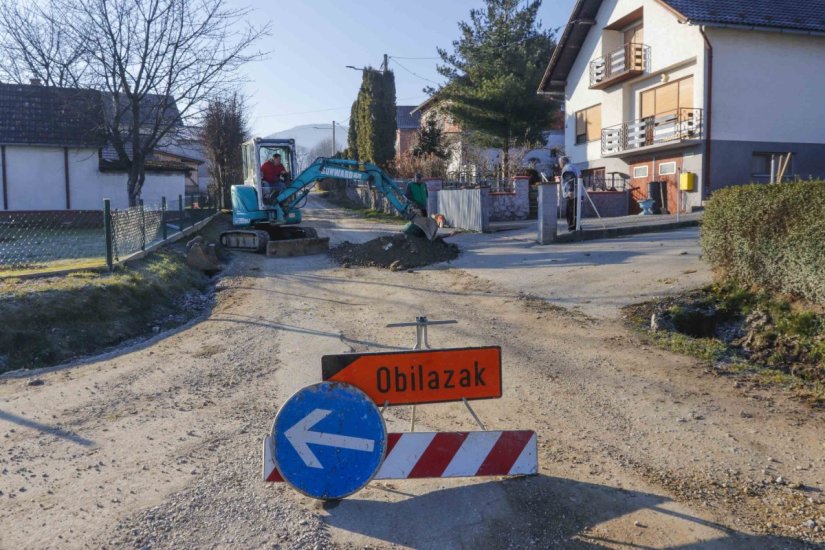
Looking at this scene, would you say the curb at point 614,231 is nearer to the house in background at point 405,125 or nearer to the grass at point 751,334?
the grass at point 751,334

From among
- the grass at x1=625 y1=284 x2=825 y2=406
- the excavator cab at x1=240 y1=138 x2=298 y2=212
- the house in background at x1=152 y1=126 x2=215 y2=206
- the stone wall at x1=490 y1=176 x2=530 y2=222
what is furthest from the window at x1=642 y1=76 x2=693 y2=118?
the grass at x1=625 y1=284 x2=825 y2=406

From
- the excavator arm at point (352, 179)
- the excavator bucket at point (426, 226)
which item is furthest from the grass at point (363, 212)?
the excavator bucket at point (426, 226)

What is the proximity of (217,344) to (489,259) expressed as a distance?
7.97m

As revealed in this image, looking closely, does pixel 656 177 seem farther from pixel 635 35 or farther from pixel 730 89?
pixel 635 35

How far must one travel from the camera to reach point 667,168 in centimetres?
2653

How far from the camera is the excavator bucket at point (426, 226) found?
675 inches

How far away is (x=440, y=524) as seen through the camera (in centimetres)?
412

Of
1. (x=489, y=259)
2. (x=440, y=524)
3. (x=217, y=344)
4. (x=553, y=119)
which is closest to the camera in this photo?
(x=440, y=524)

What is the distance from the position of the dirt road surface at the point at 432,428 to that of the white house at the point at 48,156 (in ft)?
77.2

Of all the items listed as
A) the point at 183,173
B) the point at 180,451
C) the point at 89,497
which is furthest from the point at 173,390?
the point at 183,173

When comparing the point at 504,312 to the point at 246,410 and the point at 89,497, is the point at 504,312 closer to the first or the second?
the point at 246,410

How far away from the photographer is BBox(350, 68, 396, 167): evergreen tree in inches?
1828

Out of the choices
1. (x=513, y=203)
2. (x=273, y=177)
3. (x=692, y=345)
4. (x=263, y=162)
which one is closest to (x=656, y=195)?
(x=513, y=203)

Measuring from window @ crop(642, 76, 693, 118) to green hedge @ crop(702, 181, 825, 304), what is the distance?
56.8 feet
